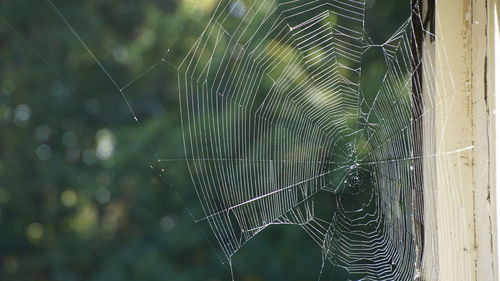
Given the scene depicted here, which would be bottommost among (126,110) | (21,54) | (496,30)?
(496,30)

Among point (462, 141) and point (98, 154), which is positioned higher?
point (98, 154)

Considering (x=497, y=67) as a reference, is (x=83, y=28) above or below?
above

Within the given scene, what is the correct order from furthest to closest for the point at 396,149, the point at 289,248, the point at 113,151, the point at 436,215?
the point at 113,151
the point at 289,248
the point at 396,149
the point at 436,215

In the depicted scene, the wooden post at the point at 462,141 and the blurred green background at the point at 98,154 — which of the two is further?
the blurred green background at the point at 98,154

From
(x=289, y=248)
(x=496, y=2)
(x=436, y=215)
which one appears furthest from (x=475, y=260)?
(x=289, y=248)

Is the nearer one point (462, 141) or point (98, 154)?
point (462, 141)

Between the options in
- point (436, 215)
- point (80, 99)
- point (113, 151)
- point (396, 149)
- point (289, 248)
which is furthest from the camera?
point (80, 99)

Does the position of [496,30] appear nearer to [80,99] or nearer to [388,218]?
[388,218]

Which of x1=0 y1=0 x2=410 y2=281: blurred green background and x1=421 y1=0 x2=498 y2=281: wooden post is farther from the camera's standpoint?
x1=0 y1=0 x2=410 y2=281: blurred green background
